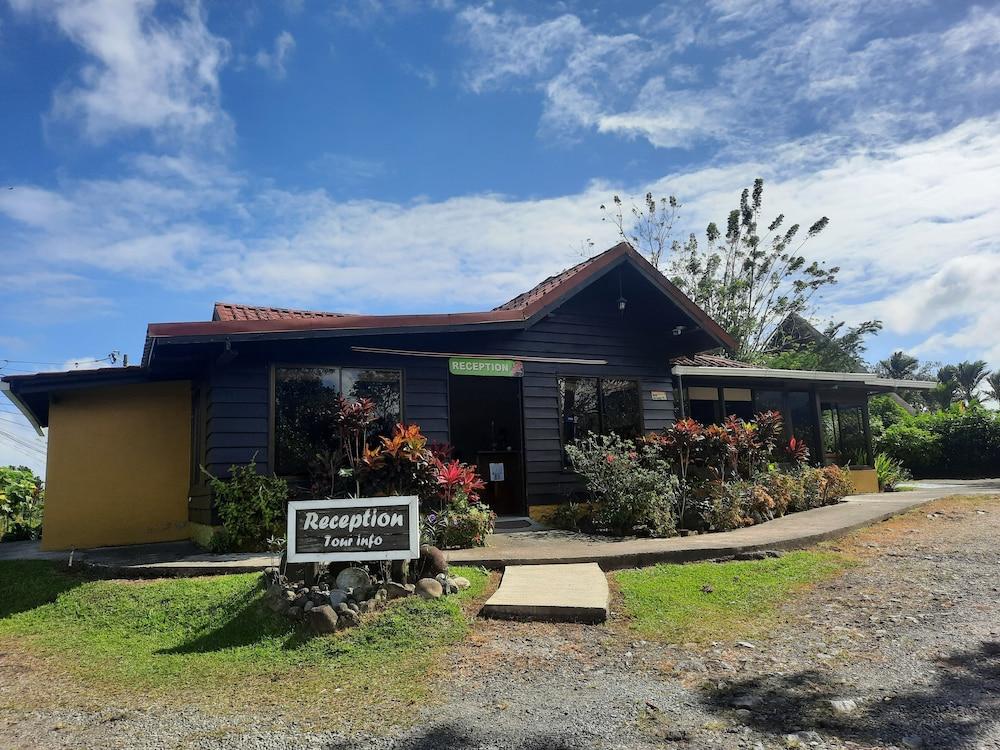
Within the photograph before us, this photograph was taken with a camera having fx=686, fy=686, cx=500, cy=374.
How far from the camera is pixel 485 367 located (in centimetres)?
1046

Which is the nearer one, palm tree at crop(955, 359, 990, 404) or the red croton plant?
the red croton plant

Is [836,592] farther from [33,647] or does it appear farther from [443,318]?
[33,647]

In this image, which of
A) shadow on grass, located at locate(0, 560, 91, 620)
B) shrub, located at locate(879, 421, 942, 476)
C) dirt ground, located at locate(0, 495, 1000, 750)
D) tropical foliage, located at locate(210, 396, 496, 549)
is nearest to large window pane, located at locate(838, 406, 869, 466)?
shrub, located at locate(879, 421, 942, 476)

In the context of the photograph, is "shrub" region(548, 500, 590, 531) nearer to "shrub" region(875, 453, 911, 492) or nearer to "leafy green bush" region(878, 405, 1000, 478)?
"shrub" region(875, 453, 911, 492)

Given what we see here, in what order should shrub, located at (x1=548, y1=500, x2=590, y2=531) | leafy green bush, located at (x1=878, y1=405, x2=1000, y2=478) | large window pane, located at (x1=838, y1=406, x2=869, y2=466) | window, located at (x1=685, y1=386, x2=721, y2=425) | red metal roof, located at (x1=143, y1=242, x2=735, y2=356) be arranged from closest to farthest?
red metal roof, located at (x1=143, y1=242, x2=735, y2=356) → shrub, located at (x1=548, y1=500, x2=590, y2=531) → window, located at (x1=685, y1=386, x2=721, y2=425) → large window pane, located at (x1=838, y1=406, x2=869, y2=466) → leafy green bush, located at (x1=878, y1=405, x2=1000, y2=478)

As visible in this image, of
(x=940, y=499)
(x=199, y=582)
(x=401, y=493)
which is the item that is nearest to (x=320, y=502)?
(x=401, y=493)

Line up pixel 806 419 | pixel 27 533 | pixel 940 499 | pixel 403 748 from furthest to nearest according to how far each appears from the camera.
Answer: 1. pixel 806 419
2. pixel 27 533
3. pixel 940 499
4. pixel 403 748

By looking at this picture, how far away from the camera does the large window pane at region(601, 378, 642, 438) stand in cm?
1168

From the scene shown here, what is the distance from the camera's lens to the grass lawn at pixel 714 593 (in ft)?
16.9

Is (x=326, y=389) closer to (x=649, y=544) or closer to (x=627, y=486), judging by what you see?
(x=627, y=486)

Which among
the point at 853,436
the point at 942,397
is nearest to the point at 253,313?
the point at 853,436

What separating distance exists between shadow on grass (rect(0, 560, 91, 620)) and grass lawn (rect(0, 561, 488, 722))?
22 mm

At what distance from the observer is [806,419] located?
16.5 metres

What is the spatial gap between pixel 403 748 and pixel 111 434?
881cm
